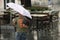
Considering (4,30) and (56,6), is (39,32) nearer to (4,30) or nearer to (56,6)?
(4,30)

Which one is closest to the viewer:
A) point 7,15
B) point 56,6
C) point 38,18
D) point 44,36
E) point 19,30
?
point 19,30

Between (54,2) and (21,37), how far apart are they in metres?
14.6

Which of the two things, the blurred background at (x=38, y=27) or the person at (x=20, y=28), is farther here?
the blurred background at (x=38, y=27)

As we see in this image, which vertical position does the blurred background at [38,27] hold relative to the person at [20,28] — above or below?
below

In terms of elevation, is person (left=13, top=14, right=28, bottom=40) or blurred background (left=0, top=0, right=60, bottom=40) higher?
person (left=13, top=14, right=28, bottom=40)

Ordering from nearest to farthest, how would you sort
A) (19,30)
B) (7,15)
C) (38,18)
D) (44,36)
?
1. (19,30)
2. (44,36)
3. (38,18)
4. (7,15)

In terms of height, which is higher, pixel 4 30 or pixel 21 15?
pixel 21 15

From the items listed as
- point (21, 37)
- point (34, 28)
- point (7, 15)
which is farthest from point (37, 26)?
point (21, 37)

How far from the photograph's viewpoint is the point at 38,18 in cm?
1563

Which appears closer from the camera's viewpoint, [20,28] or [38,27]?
[20,28]

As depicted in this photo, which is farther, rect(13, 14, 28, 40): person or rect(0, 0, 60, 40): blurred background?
rect(0, 0, 60, 40): blurred background

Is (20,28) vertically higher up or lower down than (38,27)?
higher up

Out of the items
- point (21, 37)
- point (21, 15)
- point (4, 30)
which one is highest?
point (21, 15)

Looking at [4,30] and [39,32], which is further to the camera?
[4,30]
